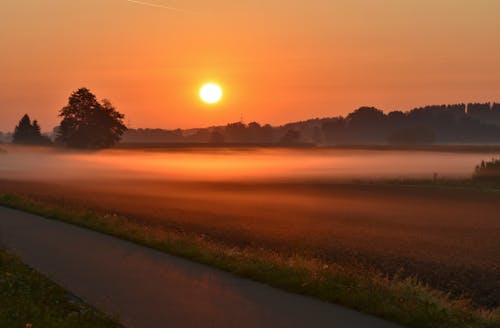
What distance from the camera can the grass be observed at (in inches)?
362

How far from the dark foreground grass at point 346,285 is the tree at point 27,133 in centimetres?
13180

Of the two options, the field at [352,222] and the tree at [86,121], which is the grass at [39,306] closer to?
the field at [352,222]

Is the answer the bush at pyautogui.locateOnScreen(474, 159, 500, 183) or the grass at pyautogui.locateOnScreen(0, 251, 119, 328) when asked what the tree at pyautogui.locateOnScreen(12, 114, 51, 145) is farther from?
the grass at pyautogui.locateOnScreen(0, 251, 119, 328)

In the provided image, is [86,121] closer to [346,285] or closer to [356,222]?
[356,222]

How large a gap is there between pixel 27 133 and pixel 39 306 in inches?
5524

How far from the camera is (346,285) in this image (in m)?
11.5

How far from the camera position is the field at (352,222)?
51.3ft

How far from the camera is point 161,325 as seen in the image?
9.08m

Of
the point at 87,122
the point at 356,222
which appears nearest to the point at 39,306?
the point at 356,222

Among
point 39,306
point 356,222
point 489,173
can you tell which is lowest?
point 489,173

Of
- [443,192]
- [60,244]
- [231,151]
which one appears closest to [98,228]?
[60,244]

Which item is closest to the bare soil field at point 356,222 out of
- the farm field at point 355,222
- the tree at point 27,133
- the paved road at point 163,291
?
the farm field at point 355,222

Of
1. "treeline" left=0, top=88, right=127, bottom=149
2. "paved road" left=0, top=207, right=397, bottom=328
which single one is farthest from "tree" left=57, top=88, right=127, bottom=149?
"paved road" left=0, top=207, right=397, bottom=328

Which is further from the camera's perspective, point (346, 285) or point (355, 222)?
point (355, 222)
